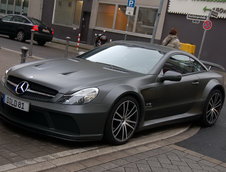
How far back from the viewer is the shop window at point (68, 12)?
27562 mm

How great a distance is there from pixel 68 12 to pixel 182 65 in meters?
23.1

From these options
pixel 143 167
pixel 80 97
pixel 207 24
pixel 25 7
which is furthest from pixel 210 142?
pixel 25 7

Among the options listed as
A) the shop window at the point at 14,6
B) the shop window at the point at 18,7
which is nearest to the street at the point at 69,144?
the shop window at the point at 14,6

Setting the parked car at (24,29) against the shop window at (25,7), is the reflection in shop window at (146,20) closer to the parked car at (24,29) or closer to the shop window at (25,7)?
the parked car at (24,29)

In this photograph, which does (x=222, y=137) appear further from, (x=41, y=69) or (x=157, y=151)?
(x=41, y=69)

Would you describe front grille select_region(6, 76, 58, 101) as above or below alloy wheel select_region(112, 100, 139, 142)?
above

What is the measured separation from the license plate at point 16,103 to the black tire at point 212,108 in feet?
11.2

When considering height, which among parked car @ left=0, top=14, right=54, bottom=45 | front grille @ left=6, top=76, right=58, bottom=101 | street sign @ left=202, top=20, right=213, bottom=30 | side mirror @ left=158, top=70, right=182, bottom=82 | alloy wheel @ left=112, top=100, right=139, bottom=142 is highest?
street sign @ left=202, top=20, right=213, bottom=30

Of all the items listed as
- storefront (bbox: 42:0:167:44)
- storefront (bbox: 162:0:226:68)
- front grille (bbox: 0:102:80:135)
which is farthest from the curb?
storefront (bbox: 42:0:167:44)

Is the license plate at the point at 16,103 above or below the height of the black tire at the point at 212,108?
above

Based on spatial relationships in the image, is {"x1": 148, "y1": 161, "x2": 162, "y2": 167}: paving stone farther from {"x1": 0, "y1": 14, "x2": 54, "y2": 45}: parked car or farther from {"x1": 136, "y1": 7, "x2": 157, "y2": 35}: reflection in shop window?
{"x1": 136, "y1": 7, "x2": 157, "y2": 35}: reflection in shop window

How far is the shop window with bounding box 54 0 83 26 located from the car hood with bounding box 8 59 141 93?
73.4ft

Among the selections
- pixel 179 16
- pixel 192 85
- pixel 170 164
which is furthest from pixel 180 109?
pixel 179 16

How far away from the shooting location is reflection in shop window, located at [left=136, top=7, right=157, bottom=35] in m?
23.5
